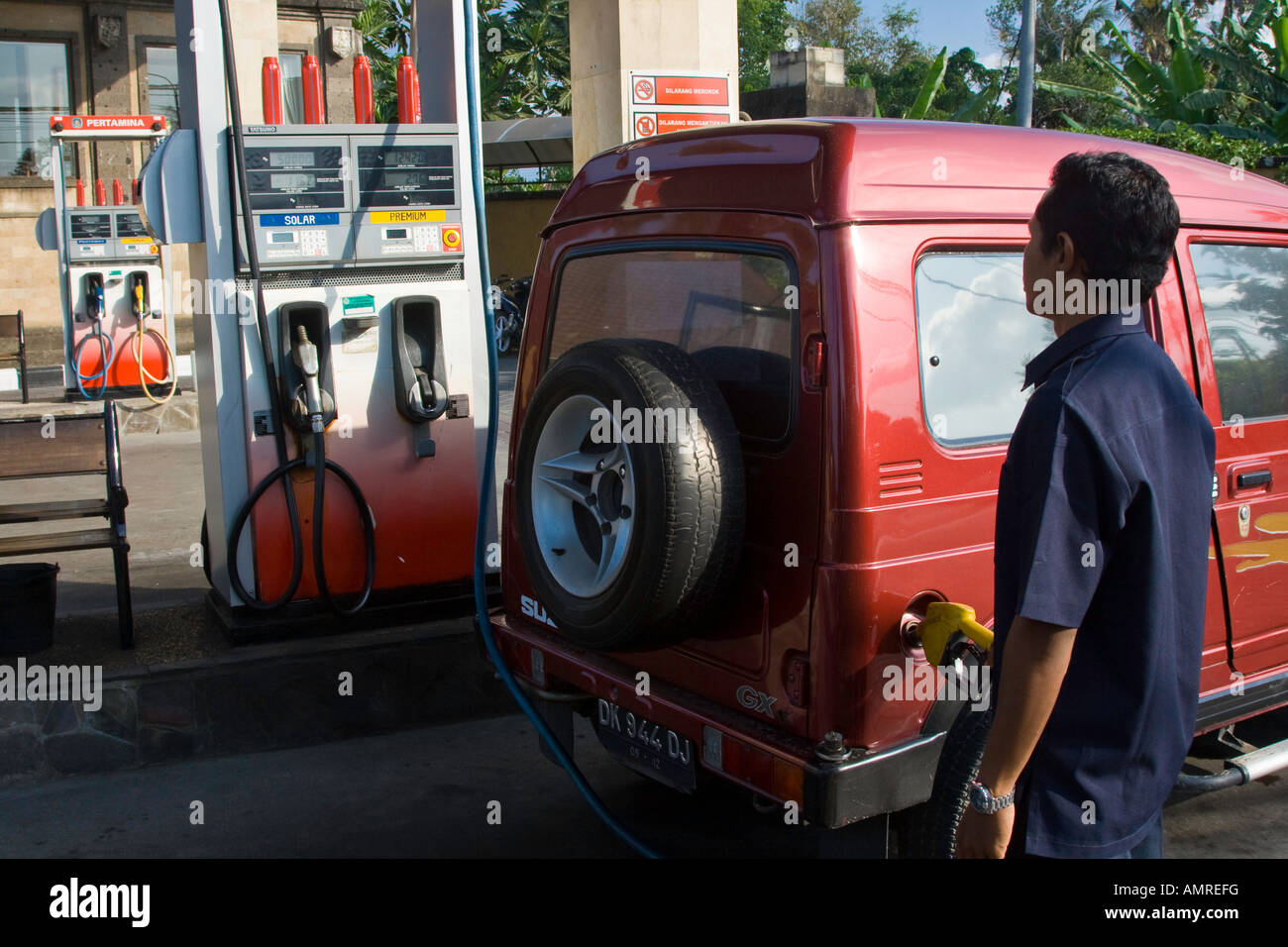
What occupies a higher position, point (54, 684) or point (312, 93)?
point (312, 93)

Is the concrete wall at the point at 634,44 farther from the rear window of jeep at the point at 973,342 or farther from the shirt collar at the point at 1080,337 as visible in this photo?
the shirt collar at the point at 1080,337

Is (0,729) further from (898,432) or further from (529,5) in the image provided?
(529,5)

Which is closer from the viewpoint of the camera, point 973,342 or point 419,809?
point 973,342

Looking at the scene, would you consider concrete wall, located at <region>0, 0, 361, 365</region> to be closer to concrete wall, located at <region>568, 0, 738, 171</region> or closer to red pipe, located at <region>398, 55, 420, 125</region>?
concrete wall, located at <region>568, 0, 738, 171</region>

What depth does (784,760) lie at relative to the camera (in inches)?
112

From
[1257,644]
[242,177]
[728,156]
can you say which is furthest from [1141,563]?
[242,177]

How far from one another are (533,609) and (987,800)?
207 centimetres

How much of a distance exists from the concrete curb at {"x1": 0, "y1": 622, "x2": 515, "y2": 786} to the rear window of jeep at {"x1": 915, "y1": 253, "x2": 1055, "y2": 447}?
2.22m

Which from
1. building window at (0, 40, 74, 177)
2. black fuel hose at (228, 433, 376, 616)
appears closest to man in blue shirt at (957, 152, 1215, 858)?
black fuel hose at (228, 433, 376, 616)

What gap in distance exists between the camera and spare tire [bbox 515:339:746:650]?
2.84 metres

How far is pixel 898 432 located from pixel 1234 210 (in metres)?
1.54

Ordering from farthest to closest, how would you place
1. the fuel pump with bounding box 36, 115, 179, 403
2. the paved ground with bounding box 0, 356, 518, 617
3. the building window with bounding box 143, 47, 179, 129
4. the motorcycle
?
the motorcycle < the building window with bounding box 143, 47, 179, 129 < the fuel pump with bounding box 36, 115, 179, 403 < the paved ground with bounding box 0, 356, 518, 617

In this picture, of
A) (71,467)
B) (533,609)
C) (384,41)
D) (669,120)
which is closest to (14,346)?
(669,120)
